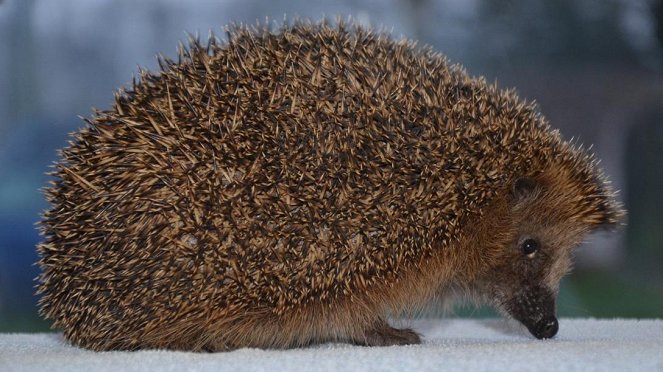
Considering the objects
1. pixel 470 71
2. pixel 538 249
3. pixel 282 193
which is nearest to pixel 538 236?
pixel 538 249

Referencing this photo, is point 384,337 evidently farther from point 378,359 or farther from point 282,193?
point 282,193

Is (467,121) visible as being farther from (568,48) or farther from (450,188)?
(568,48)

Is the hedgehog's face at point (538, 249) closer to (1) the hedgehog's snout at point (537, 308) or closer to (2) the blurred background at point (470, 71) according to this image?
(1) the hedgehog's snout at point (537, 308)

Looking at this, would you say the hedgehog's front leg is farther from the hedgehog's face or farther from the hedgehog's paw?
the hedgehog's face

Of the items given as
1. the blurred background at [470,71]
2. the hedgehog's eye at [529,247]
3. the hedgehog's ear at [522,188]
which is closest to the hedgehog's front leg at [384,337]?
the hedgehog's eye at [529,247]

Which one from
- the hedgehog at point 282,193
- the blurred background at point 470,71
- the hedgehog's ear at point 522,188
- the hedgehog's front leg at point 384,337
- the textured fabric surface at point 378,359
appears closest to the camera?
the textured fabric surface at point 378,359

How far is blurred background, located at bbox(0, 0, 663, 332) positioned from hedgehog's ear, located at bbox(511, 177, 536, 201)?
1171 mm

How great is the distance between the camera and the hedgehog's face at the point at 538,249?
2406mm

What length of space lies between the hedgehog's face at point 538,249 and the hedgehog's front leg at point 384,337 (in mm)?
306

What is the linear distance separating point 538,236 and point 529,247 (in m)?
0.05

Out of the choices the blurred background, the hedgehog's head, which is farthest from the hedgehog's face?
→ the blurred background

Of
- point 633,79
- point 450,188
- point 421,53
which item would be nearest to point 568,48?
point 633,79

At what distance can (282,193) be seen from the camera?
6.75 feet

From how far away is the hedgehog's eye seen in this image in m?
2.44
